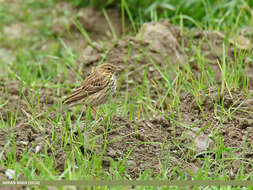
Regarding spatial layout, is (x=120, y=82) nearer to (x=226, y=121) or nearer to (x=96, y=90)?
(x=96, y=90)

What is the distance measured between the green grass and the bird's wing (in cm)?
26

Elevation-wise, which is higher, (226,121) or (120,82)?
(120,82)

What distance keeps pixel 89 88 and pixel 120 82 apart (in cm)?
57

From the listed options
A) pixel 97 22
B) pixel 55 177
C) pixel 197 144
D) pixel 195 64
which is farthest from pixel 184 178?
pixel 97 22

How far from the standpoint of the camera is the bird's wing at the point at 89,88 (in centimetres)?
686

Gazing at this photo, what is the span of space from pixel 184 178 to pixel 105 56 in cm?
379

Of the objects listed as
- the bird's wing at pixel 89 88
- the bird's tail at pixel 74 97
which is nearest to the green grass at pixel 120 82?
the bird's tail at pixel 74 97

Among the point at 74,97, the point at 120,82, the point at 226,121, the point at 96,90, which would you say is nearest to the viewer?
the point at 226,121

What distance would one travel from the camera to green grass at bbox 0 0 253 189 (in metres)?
5.07

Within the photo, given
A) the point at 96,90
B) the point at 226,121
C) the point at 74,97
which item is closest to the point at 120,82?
the point at 96,90

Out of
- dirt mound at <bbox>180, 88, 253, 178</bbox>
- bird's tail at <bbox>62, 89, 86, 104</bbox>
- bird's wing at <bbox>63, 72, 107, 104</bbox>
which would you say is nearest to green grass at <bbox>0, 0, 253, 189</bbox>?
dirt mound at <bbox>180, 88, 253, 178</bbox>

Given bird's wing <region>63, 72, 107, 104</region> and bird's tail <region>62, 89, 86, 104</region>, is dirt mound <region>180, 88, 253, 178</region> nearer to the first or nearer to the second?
bird's wing <region>63, 72, 107, 104</region>

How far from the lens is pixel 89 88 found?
6.98 meters

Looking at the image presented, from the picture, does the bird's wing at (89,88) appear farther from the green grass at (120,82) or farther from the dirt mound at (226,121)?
the dirt mound at (226,121)
